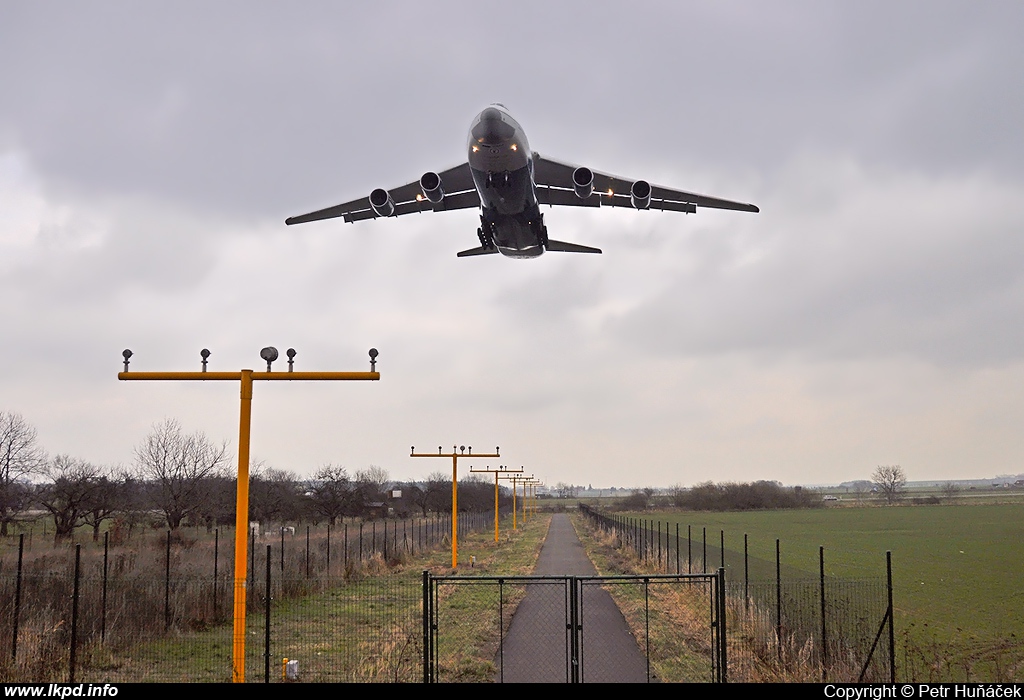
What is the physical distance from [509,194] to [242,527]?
37.2ft

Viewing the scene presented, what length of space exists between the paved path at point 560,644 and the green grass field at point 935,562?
5.45 m

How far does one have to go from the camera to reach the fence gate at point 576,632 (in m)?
11.9

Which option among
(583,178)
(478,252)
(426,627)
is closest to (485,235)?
(478,252)

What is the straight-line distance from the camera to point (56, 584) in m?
17.5

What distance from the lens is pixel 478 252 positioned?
2580 cm

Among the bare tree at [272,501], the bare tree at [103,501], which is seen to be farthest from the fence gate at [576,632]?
the bare tree at [272,501]

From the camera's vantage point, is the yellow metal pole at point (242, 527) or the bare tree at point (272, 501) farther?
the bare tree at point (272, 501)

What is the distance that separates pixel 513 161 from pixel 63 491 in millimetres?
37505

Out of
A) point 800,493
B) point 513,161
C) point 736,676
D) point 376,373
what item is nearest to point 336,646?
point 376,373

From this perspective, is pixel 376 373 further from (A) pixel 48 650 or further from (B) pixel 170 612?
(B) pixel 170 612

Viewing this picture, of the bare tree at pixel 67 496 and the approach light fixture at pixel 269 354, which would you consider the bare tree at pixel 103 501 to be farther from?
the approach light fixture at pixel 269 354

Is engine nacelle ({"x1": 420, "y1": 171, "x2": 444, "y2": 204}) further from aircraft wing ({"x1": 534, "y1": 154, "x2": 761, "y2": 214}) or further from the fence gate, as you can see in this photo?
the fence gate

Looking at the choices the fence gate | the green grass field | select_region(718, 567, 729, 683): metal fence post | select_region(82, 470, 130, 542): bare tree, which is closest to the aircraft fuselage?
the fence gate

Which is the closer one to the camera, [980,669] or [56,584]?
[980,669]
